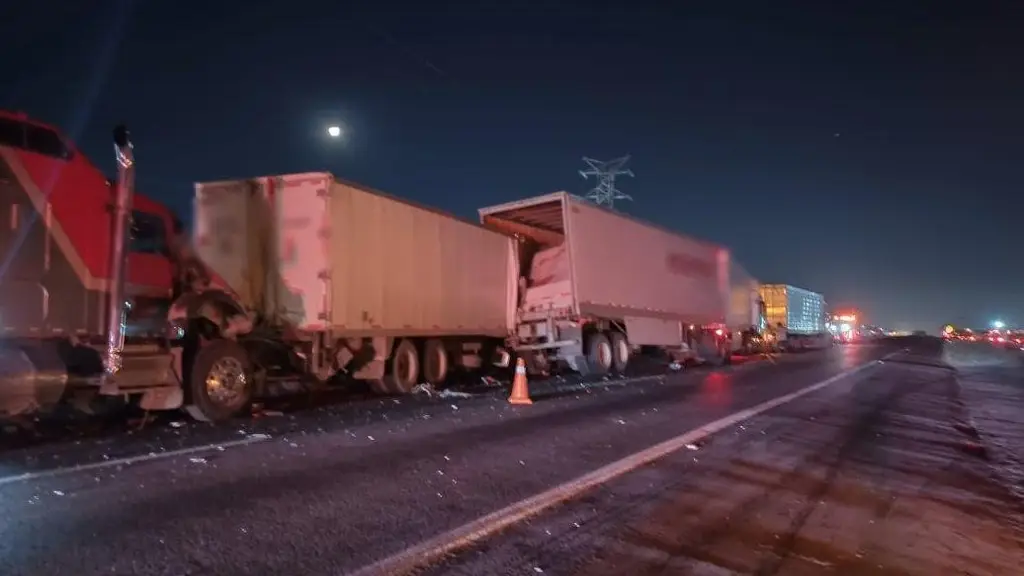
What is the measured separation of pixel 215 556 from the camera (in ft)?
15.6

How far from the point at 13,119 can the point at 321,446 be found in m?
5.01

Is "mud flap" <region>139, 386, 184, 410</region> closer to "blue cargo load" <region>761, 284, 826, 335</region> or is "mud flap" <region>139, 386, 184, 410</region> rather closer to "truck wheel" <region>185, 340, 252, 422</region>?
"truck wheel" <region>185, 340, 252, 422</region>

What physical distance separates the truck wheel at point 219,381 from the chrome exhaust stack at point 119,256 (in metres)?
1.18

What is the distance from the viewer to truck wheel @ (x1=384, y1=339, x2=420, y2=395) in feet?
51.0

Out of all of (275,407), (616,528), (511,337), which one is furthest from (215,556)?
(511,337)

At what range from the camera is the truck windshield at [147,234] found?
10.3m

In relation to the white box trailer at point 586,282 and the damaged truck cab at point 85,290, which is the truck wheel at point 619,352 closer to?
the white box trailer at point 586,282

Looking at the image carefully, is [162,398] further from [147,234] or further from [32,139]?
[32,139]

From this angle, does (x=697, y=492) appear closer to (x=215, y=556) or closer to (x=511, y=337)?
(x=215, y=556)

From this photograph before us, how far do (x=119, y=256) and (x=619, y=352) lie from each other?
15553mm

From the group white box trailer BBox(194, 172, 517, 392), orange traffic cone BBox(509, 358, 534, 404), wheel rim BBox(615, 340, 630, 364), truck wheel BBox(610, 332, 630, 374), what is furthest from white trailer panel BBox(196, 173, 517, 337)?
wheel rim BBox(615, 340, 630, 364)

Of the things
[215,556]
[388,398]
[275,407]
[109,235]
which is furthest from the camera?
[388,398]

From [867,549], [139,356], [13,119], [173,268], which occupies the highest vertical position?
[13,119]

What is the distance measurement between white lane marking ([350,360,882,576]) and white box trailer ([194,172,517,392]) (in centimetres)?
672
